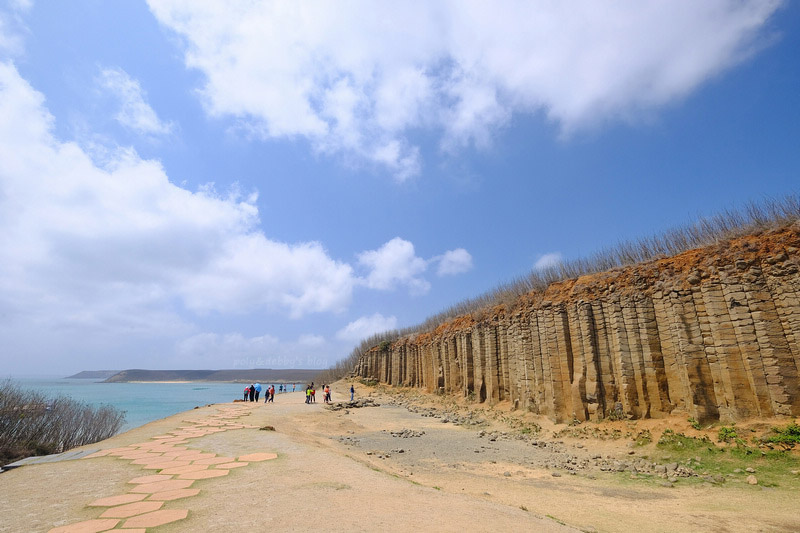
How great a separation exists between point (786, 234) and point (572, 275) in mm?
9362

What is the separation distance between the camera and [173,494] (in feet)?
17.7

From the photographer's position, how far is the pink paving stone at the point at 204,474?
21.0ft

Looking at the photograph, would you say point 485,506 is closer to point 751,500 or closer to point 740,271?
point 751,500

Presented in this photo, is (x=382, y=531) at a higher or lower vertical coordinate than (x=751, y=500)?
higher

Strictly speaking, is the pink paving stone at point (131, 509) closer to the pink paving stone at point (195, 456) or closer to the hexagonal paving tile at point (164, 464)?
the hexagonal paving tile at point (164, 464)

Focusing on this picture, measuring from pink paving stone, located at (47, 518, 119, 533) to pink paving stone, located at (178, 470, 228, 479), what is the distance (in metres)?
2.02

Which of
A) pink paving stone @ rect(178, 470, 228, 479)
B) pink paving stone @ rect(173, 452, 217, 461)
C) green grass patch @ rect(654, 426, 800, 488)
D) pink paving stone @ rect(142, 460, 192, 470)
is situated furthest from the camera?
green grass patch @ rect(654, 426, 800, 488)

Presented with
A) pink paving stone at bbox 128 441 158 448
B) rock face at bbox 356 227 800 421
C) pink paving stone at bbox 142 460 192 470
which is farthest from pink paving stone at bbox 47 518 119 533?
rock face at bbox 356 227 800 421

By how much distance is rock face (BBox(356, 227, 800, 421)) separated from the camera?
1083 cm

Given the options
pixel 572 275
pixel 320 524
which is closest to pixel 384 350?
pixel 572 275

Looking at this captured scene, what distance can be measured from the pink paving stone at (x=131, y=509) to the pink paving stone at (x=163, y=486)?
2.20 feet

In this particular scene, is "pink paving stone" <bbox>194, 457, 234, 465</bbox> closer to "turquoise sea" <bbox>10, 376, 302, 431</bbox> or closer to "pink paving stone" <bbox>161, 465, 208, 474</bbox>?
"pink paving stone" <bbox>161, 465, 208, 474</bbox>

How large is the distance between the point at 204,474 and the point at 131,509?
1.84 meters

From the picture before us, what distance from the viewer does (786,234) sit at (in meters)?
11.7
